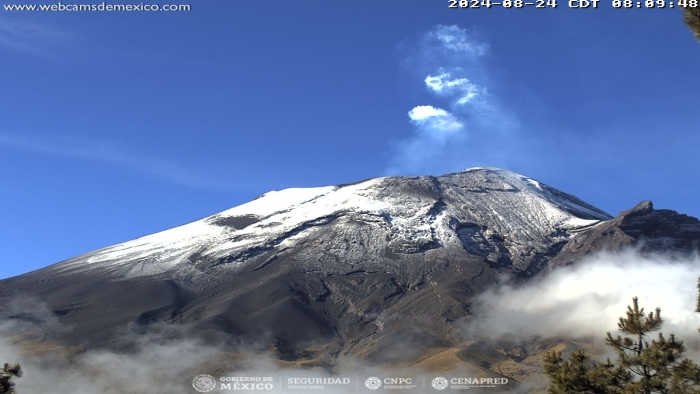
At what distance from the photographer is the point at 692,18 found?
1803 centimetres

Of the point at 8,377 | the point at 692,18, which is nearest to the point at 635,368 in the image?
the point at 692,18

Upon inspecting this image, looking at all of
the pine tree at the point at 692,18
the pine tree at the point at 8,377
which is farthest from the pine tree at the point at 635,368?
the pine tree at the point at 8,377

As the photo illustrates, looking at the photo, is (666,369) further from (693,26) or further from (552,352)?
(693,26)

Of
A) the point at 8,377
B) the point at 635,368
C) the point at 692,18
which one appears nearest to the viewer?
the point at 692,18

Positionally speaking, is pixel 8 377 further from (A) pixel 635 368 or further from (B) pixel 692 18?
(B) pixel 692 18

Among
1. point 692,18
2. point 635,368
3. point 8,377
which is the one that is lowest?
point 635,368

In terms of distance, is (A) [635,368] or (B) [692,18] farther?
(A) [635,368]

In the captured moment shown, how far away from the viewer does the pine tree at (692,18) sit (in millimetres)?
17978

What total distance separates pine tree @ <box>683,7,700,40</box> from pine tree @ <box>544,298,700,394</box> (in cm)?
1336

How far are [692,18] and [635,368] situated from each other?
1573cm

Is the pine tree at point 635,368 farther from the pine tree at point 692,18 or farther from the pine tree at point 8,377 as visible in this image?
the pine tree at point 8,377

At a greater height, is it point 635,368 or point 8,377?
point 8,377

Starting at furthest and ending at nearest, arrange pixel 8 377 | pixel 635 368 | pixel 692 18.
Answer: pixel 635 368, pixel 8 377, pixel 692 18

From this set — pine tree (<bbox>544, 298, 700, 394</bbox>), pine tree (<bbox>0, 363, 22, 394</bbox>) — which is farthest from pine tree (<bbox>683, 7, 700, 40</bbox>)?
pine tree (<bbox>0, 363, 22, 394</bbox>)
